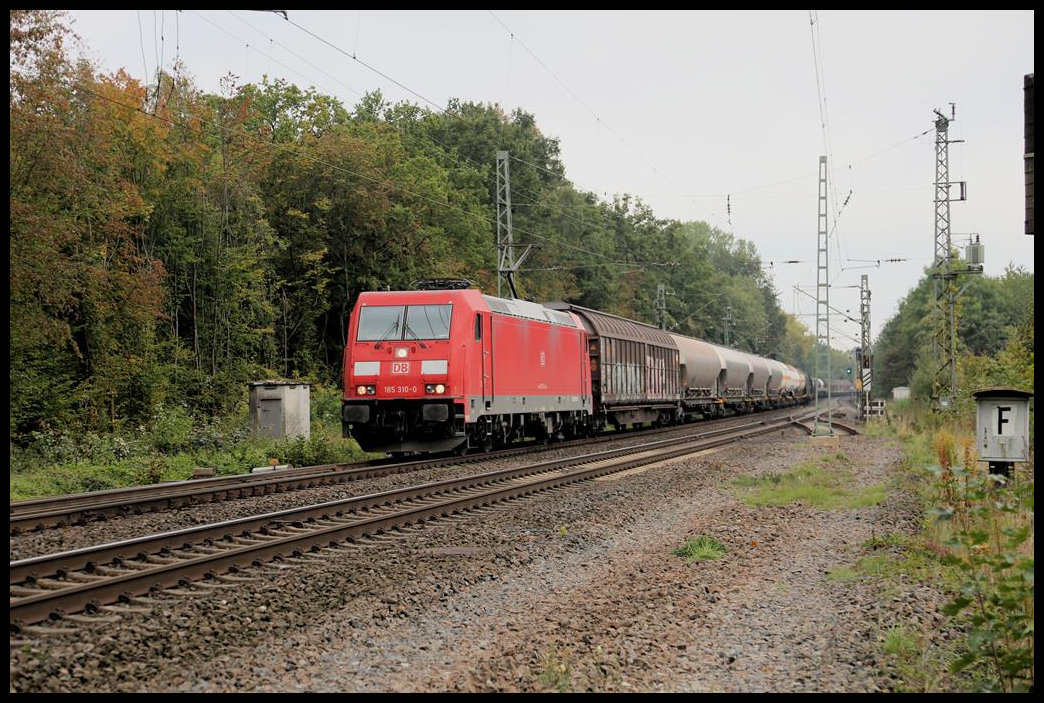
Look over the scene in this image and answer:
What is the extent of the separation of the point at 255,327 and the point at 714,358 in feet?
71.3

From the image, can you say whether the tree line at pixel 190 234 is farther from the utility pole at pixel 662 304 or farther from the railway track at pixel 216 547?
the railway track at pixel 216 547

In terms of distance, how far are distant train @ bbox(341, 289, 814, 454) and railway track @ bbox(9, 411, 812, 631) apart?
3.93m

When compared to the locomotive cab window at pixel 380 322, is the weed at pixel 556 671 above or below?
below

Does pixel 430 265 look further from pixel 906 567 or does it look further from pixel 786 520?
pixel 906 567

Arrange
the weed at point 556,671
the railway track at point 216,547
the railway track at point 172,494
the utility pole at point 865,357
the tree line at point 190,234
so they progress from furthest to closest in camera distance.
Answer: the utility pole at point 865,357 < the tree line at point 190,234 < the railway track at point 172,494 < the railway track at point 216,547 < the weed at point 556,671

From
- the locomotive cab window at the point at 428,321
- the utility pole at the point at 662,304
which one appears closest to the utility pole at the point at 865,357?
the utility pole at the point at 662,304

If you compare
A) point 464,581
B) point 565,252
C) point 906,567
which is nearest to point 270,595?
point 464,581

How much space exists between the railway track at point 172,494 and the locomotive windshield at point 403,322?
99.3 inches

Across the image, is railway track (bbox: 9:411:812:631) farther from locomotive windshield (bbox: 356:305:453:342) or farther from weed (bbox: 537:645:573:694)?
locomotive windshield (bbox: 356:305:453:342)

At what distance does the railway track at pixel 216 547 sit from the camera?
730 cm

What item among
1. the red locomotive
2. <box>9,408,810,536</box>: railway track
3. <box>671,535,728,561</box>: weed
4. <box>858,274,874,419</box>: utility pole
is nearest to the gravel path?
<box>671,535,728,561</box>: weed

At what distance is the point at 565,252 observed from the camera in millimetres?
62062

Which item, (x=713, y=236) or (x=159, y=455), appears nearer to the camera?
(x=159, y=455)

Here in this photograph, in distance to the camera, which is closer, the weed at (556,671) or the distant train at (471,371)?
the weed at (556,671)
